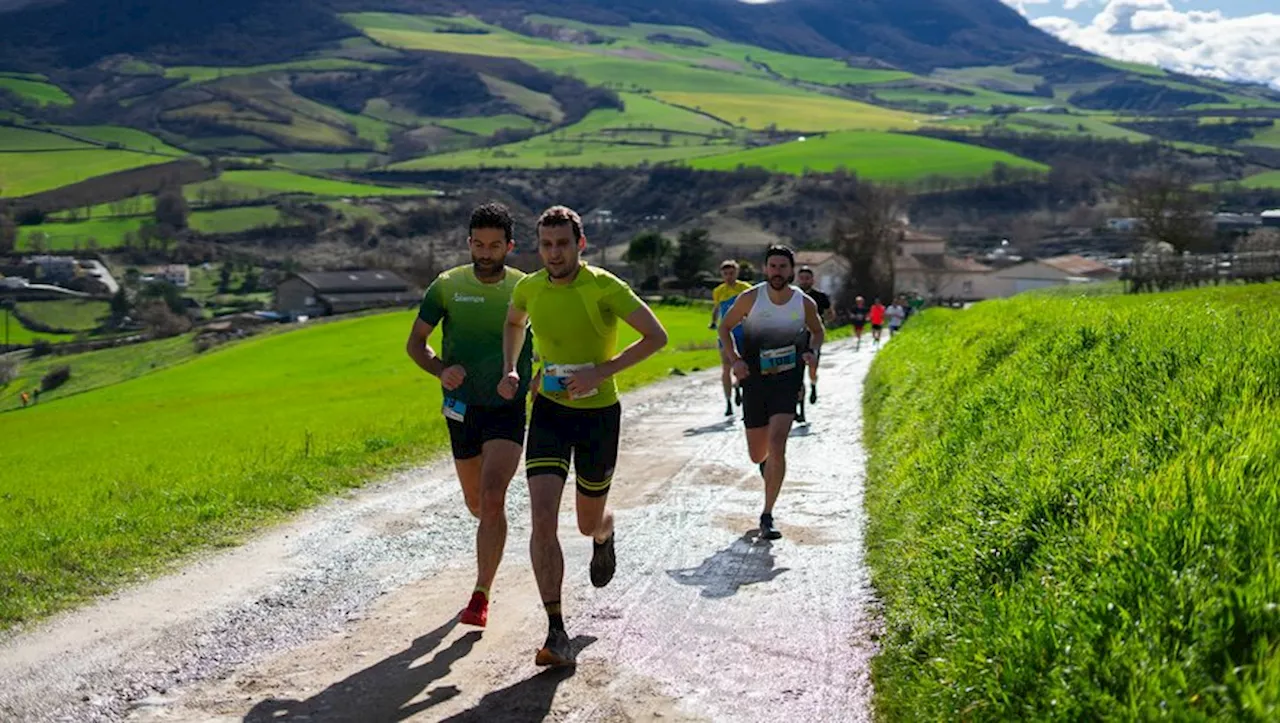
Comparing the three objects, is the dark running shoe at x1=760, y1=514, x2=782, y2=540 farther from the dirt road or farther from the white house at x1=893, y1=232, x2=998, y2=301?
the white house at x1=893, y1=232, x2=998, y2=301

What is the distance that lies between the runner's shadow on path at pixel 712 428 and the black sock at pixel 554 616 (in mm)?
11075

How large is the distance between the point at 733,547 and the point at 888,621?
3.07 metres

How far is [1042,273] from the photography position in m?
119

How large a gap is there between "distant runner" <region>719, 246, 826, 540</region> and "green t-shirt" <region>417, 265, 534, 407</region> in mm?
3153

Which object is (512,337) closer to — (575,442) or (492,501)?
(575,442)

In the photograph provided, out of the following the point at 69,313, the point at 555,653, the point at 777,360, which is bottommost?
the point at 69,313

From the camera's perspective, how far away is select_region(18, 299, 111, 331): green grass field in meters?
106

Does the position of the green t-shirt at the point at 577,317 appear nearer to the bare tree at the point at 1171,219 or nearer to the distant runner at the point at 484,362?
the distant runner at the point at 484,362

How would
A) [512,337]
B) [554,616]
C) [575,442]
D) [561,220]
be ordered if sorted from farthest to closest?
[512,337] → [575,442] → [561,220] → [554,616]

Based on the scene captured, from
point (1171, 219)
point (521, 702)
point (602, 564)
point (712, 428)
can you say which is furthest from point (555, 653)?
point (1171, 219)

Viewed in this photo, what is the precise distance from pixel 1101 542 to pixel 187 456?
1820cm

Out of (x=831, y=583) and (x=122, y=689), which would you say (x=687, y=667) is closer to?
(x=831, y=583)

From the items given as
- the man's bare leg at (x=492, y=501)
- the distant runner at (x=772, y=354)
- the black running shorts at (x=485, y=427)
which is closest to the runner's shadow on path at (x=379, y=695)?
the man's bare leg at (x=492, y=501)

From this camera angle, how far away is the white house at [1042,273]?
118000mm
